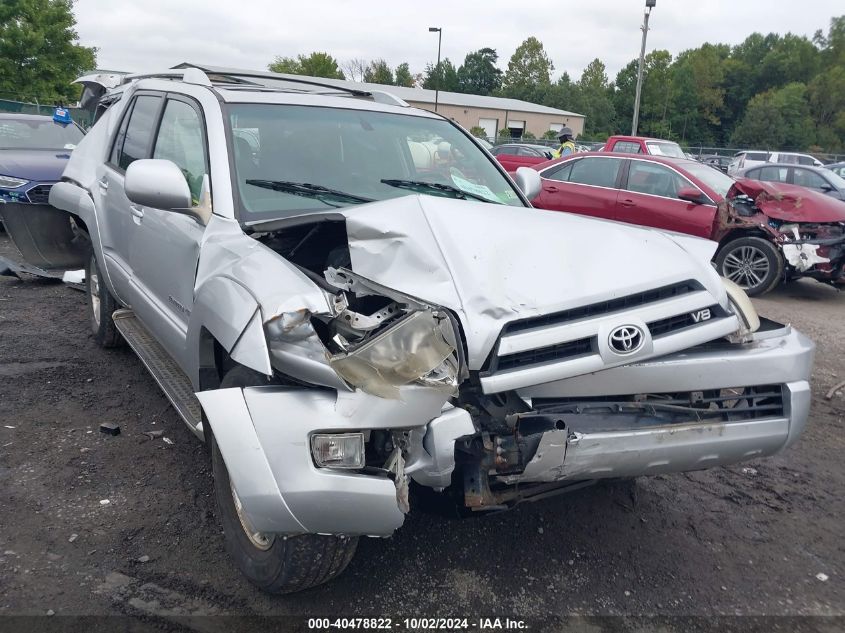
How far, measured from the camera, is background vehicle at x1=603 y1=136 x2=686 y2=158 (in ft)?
44.1

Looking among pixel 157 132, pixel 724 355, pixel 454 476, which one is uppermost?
pixel 157 132

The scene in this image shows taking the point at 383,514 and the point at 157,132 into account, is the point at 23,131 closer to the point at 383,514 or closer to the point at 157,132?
the point at 157,132

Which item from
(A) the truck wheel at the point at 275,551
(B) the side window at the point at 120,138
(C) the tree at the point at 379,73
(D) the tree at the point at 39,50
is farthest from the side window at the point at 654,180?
(C) the tree at the point at 379,73

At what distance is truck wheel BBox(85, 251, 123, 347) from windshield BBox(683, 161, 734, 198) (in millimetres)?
7121

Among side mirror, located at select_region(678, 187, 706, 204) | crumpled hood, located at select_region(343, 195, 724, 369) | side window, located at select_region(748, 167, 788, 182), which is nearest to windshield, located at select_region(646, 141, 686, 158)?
side window, located at select_region(748, 167, 788, 182)

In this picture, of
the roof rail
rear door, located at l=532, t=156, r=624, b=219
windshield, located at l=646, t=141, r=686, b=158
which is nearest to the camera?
the roof rail

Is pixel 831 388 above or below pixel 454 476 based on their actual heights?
below

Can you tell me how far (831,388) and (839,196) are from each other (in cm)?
744

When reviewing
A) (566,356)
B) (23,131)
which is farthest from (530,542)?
(23,131)

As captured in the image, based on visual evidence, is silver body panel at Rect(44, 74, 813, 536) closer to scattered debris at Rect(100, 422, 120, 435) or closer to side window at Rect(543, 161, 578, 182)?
scattered debris at Rect(100, 422, 120, 435)

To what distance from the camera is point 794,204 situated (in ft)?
26.5

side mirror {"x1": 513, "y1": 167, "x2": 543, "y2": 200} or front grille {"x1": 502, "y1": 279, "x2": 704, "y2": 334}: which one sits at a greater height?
side mirror {"x1": 513, "y1": 167, "x2": 543, "y2": 200}

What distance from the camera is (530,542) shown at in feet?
9.98

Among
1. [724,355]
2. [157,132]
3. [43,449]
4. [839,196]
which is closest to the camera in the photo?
[724,355]
